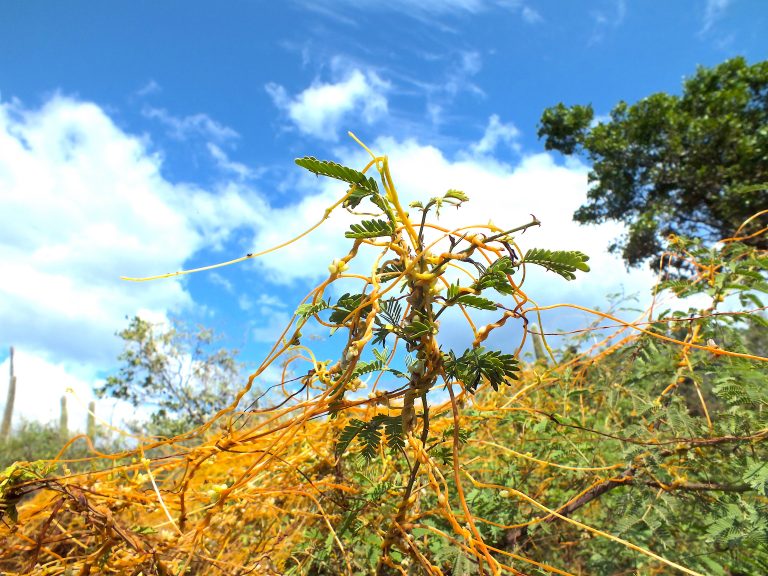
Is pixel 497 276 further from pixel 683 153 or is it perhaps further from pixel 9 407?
pixel 9 407

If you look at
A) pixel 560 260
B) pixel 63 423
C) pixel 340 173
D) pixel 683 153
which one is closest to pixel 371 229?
pixel 340 173

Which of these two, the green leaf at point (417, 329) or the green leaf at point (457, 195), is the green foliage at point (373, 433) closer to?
the green leaf at point (417, 329)

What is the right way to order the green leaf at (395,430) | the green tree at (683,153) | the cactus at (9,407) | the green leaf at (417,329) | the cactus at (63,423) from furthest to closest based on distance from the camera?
1. the cactus at (9,407)
2. the cactus at (63,423)
3. the green tree at (683,153)
4. the green leaf at (395,430)
5. the green leaf at (417,329)

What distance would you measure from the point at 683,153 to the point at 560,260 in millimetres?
9213

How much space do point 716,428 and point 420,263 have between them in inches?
50.8

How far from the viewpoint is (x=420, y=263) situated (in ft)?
3.04

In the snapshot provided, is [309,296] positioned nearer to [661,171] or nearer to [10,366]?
[661,171]

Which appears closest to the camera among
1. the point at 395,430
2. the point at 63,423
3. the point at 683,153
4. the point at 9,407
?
the point at 395,430

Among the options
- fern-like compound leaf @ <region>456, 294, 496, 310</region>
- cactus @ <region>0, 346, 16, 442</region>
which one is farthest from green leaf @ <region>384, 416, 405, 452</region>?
cactus @ <region>0, 346, 16, 442</region>

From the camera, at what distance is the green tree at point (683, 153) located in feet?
27.0

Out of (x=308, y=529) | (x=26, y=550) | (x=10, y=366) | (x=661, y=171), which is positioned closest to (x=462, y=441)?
(x=308, y=529)

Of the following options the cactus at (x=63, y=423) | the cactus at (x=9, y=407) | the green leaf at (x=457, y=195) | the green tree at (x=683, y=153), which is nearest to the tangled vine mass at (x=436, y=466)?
the green leaf at (x=457, y=195)

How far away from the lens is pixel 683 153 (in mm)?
8719

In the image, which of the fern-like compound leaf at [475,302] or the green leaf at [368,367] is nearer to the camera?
the fern-like compound leaf at [475,302]
